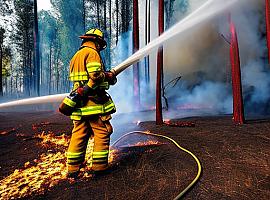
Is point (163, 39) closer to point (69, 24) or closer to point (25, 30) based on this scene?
point (25, 30)

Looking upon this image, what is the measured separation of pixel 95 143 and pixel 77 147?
0.31 meters

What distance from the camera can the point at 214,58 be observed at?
652 inches

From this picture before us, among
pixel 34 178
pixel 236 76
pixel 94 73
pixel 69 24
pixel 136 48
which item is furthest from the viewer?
pixel 69 24

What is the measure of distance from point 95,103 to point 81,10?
31.4 m

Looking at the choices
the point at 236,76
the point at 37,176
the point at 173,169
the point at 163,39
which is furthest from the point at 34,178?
the point at 236,76

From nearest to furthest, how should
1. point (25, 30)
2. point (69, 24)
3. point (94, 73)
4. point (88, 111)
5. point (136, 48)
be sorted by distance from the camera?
point (94, 73) → point (88, 111) → point (136, 48) → point (25, 30) → point (69, 24)

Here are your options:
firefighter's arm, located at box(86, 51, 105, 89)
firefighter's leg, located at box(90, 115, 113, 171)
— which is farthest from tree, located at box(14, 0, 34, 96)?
firefighter's arm, located at box(86, 51, 105, 89)

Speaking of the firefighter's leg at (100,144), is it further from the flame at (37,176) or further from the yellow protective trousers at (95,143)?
the flame at (37,176)

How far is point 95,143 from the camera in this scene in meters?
3.47

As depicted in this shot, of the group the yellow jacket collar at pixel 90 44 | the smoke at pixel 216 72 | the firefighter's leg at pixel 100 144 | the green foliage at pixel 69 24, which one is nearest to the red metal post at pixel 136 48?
the smoke at pixel 216 72

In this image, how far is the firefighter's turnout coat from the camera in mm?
3426

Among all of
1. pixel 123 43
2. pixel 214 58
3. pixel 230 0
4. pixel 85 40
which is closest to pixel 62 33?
pixel 123 43

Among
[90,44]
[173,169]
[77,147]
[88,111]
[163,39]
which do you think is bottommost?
[173,169]

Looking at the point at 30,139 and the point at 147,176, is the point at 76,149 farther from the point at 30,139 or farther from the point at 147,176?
the point at 30,139
